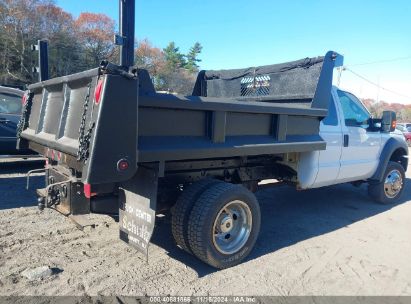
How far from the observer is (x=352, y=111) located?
5.84 m

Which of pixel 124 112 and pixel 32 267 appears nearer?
pixel 124 112

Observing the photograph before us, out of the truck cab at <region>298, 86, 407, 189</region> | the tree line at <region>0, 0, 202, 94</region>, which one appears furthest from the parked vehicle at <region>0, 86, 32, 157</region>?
the tree line at <region>0, 0, 202, 94</region>

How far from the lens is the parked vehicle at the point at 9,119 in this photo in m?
7.62

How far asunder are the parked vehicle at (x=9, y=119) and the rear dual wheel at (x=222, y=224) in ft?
18.5

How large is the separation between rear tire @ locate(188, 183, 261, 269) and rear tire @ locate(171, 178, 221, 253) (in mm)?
61

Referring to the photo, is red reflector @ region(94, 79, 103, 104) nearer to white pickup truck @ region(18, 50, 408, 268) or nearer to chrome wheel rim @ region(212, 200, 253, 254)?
white pickup truck @ region(18, 50, 408, 268)

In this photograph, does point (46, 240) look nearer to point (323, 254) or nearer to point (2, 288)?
point (2, 288)

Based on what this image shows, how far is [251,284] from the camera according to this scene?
3.45m

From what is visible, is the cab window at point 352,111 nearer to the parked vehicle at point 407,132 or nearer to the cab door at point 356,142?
the cab door at point 356,142

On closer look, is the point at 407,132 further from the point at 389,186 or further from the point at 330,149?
the point at 330,149

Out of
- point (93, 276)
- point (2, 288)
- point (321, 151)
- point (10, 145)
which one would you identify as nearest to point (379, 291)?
point (321, 151)

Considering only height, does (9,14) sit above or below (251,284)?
above

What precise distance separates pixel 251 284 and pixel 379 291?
1288 mm

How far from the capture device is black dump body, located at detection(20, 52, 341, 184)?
275cm
